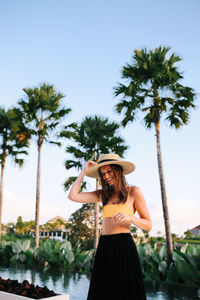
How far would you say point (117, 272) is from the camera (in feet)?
6.93

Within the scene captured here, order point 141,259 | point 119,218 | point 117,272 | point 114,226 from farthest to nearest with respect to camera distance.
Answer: point 141,259 < point 114,226 < point 117,272 < point 119,218

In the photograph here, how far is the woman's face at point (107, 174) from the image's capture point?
2.38 m

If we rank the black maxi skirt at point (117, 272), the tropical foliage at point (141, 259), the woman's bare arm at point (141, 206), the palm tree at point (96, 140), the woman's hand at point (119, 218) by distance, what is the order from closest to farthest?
the woman's hand at point (119, 218) → the black maxi skirt at point (117, 272) → the woman's bare arm at point (141, 206) → the tropical foliage at point (141, 259) → the palm tree at point (96, 140)

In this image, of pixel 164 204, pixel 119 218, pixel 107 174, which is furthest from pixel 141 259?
pixel 119 218

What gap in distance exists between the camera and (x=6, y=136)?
21.4 meters

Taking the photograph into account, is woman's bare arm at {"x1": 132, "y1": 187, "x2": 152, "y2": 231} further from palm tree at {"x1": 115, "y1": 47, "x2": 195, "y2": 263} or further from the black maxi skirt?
palm tree at {"x1": 115, "y1": 47, "x2": 195, "y2": 263}

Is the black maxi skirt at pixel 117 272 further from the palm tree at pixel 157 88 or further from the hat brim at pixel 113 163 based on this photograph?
the palm tree at pixel 157 88

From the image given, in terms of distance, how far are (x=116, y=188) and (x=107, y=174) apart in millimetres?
140

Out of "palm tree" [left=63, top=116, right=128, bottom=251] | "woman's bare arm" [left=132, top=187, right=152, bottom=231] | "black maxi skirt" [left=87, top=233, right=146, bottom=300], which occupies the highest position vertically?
"palm tree" [left=63, top=116, right=128, bottom=251]

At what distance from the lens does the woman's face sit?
7.80 ft

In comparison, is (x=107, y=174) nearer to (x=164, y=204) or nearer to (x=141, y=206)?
(x=141, y=206)

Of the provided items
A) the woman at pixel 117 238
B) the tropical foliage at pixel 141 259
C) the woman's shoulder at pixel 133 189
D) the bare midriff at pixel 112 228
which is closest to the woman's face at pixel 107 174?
the woman at pixel 117 238

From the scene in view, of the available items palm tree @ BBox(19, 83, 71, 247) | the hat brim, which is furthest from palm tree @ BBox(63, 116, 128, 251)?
the hat brim

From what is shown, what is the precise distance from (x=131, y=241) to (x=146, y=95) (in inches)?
450
